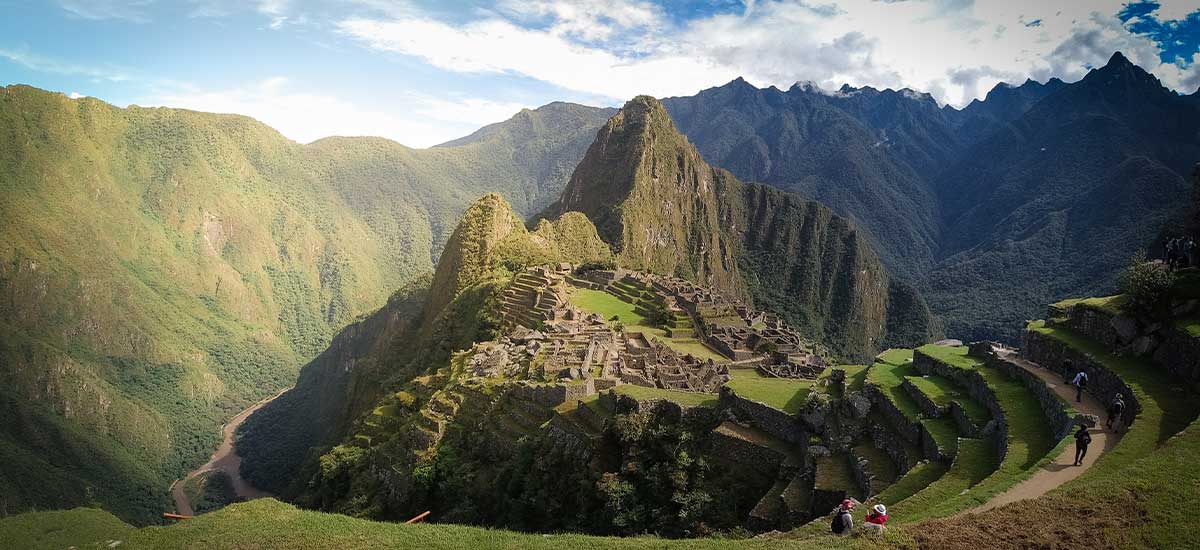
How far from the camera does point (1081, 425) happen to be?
16.1 meters

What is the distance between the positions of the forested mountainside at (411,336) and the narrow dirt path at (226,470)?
5.24 ft

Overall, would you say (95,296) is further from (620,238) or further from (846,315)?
(846,315)

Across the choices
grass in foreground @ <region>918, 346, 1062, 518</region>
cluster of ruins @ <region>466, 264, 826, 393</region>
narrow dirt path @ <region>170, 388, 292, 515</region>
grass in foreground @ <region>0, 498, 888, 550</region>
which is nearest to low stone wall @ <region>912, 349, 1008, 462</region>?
grass in foreground @ <region>918, 346, 1062, 518</region>

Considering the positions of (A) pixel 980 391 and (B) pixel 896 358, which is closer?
(A) pixel 980 391

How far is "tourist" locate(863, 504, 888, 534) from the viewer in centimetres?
1261

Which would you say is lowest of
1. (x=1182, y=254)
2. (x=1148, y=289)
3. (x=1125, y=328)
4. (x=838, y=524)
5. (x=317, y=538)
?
(x=317, y=538)

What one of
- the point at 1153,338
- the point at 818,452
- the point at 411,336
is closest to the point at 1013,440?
the point at 818,452

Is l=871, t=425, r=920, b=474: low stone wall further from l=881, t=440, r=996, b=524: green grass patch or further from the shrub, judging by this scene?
the shrub

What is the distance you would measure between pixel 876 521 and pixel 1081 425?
7.19 meters

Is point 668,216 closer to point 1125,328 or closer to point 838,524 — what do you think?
point 1125,328

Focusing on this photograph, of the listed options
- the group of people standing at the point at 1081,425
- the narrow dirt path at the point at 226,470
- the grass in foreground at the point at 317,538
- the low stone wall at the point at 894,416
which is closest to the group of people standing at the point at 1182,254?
the group of people standing at the point at 1081,425

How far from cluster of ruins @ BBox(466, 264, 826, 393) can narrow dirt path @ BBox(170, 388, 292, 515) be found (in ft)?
163

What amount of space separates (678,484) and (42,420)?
119m

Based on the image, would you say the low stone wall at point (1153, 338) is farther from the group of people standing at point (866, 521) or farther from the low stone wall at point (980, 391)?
the group of people standing at point (866, 521)
